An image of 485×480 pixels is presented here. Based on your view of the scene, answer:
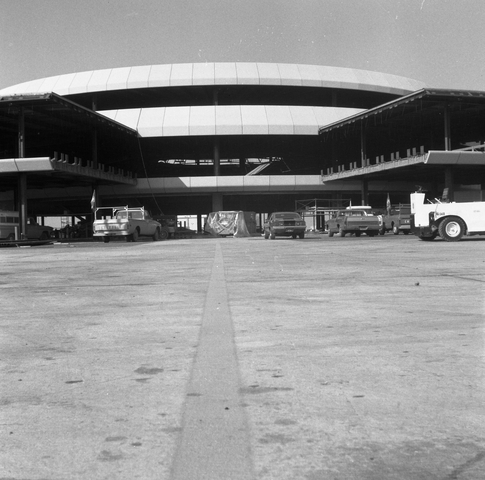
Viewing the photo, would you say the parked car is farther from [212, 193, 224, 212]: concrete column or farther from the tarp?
[212, 193, 224, 212]: concrete column

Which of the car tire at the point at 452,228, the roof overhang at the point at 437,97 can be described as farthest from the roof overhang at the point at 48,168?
the car tire at the point at 452,228

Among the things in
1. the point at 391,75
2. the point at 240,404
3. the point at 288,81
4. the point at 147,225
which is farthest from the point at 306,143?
the point at 240,404

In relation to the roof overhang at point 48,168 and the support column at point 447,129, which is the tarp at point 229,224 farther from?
the support column at point 447,129

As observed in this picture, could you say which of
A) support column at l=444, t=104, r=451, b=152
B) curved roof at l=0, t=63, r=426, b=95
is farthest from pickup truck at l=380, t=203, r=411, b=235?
curved roof at l=0, t=63, r=426, b=95

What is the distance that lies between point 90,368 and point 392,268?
898cm

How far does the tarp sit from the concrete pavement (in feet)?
133

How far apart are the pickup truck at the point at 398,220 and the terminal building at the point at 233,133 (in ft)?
12.0

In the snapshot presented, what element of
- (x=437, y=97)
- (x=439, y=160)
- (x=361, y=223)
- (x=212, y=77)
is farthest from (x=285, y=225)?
(x=212, y=77)

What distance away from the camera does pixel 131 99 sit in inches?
2260

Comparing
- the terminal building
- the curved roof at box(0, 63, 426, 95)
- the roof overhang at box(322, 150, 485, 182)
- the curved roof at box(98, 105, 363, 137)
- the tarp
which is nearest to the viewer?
the roof overhang at box(322, 150, 485, 182)

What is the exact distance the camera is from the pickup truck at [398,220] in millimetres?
39688

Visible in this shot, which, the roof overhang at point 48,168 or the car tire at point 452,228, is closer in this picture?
the car tire at point 452,228

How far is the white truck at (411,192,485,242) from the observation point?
2275 cm

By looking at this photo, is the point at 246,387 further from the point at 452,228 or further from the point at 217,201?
the point at 217,201
